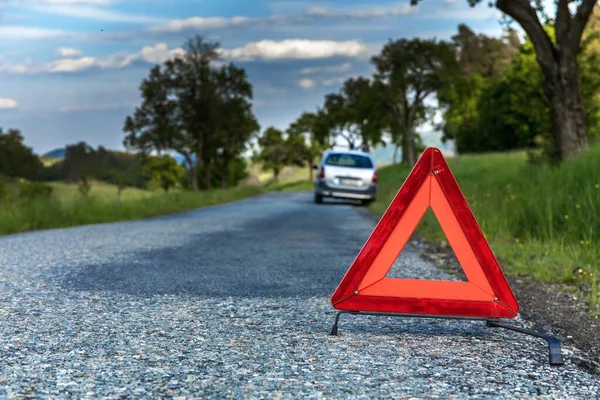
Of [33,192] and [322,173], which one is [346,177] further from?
[33,192]

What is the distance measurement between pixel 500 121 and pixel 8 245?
59998 mm

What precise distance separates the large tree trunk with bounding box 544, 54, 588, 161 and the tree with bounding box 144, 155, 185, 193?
94.4 m

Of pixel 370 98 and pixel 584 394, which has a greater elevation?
pixel 370 98

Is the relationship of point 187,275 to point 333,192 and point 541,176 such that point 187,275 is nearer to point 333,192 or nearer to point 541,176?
point 541,176

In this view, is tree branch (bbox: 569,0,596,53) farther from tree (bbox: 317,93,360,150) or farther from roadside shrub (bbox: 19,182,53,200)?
tree (bbox: 317,93,360,150)

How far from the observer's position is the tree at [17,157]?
2272 inches

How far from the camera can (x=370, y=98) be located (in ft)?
186

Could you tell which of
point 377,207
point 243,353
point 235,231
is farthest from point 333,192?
point 243,353

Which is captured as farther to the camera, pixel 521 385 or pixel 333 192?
pixel 333 192

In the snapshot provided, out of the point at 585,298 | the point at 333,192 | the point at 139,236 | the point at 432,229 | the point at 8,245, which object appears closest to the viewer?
the point at 585,298

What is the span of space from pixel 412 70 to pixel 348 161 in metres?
31.7

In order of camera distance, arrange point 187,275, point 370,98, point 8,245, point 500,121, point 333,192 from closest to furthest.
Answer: point 187,275, point 8,245, point 333,192, point 370,98, point 500,121

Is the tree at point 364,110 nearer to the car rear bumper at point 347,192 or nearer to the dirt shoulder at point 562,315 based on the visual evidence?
the car rear bumper at point 347,192

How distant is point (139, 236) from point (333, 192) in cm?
1367
